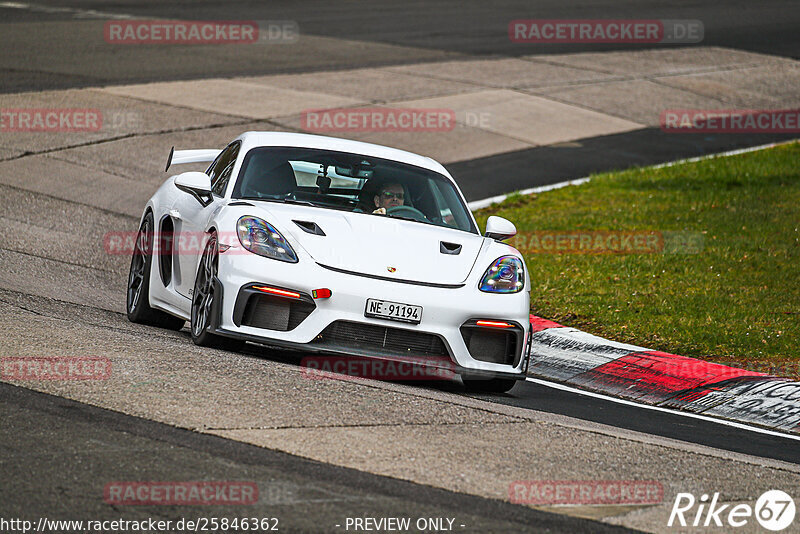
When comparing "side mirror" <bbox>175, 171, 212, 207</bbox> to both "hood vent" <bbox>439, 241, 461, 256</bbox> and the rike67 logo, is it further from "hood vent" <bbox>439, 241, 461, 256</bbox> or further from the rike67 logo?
A: the rike67 logo

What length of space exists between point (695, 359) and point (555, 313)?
1646mm

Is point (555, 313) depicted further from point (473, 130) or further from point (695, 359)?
point (473, 130)

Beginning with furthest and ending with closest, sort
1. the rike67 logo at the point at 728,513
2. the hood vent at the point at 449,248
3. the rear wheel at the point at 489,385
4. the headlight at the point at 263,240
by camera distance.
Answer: the rear wheel at the point at 489,385, the hood vent at the point at 449,248, the headlight at the point at 263,240, the rike67 logo at the point at 728,513

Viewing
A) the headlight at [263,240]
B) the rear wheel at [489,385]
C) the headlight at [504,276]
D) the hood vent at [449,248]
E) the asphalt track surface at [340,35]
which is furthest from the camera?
the asphalt track surface at [340,35]

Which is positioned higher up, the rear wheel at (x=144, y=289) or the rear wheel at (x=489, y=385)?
the rear wheel at (x=144, y=289)

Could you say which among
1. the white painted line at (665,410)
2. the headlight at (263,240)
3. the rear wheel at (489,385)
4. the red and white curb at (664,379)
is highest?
the headlight at (263,240)

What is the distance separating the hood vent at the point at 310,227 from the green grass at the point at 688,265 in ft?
10.6

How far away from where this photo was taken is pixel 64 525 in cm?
431

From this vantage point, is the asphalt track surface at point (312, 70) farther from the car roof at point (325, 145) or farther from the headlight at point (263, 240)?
the car roof at point (325, 145)

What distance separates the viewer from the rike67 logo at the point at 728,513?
16.7 ft

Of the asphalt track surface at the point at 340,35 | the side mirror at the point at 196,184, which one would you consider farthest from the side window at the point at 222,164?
the asphalt track surface at the point at 340,35

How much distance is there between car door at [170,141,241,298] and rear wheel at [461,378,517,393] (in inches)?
76.1

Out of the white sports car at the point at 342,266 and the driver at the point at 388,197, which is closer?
the white sports car at the point at 342,266

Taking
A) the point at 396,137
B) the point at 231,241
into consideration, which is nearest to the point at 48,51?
the point at 396,137
